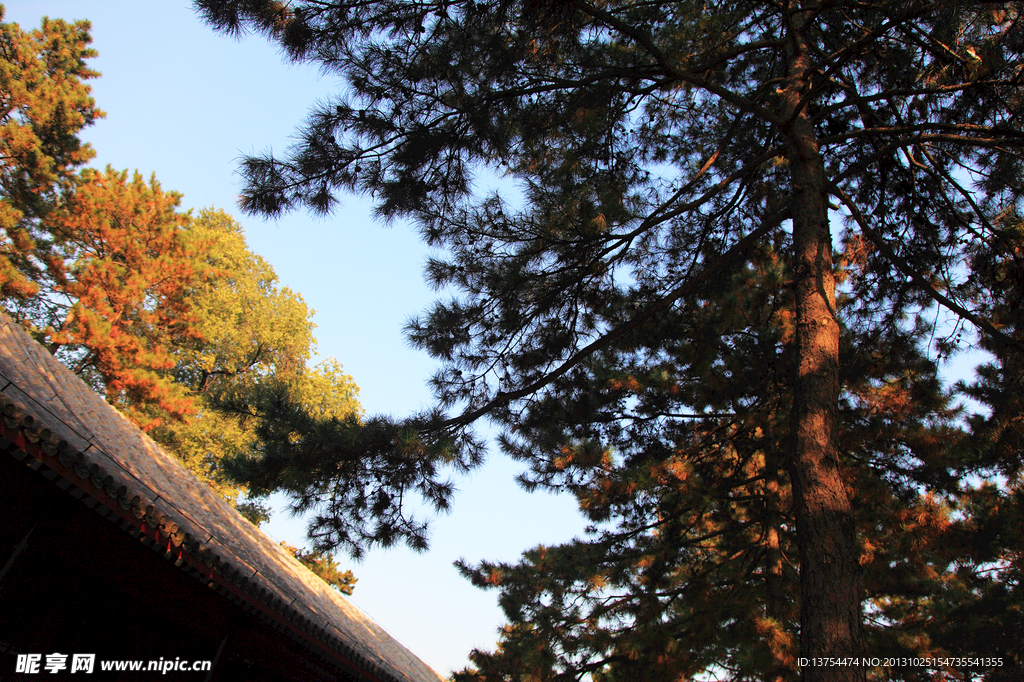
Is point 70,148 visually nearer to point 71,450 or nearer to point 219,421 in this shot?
point 219,421

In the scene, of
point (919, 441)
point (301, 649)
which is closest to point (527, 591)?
point (301, 649)

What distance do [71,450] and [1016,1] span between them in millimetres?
6895

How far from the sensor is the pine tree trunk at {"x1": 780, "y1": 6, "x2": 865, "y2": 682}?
3609 mm

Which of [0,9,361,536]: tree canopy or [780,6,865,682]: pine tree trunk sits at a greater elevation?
[0,9,361,536]: tree canopy

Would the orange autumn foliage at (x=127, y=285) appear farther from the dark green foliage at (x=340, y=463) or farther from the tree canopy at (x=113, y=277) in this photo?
the dark green foliage at (x=340, y=463)

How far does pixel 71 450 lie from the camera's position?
140 inches

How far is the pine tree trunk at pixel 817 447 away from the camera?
3609 millimetres

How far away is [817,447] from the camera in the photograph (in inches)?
165

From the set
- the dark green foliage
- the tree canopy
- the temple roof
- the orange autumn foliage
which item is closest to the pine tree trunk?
the dark green foliage

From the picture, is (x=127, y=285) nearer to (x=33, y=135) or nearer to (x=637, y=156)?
(x=33, y=135)

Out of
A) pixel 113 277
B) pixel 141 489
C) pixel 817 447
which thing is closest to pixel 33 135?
pixel 113 277

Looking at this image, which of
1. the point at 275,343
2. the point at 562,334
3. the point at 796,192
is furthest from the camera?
the point at 275,343

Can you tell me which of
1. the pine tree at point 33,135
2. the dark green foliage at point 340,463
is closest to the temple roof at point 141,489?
the dark green foliage at point 340,463

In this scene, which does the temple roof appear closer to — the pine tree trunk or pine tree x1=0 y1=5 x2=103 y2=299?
the pine tree trunk
